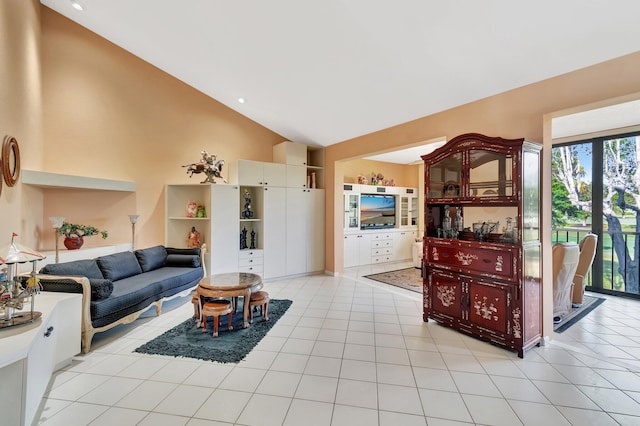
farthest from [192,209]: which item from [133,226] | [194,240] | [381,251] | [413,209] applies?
[413,209]

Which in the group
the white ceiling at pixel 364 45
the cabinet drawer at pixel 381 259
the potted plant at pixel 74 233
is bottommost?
the cabinet drawer at pixel 381 259

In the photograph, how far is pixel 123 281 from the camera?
11.6ft

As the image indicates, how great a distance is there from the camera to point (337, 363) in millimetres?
2484

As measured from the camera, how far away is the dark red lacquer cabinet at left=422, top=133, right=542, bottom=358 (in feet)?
8.71

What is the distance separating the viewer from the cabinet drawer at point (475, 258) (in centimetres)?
269

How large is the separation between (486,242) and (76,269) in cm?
439

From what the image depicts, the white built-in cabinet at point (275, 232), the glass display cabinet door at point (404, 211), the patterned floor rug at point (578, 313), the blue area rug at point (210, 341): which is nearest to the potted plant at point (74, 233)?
the blue area rug at point (210, 341)

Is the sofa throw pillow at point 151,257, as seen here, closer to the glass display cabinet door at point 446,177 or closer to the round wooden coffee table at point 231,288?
the round wooden coffee table at point 231,288

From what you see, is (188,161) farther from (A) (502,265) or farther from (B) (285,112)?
(A) (502,265)

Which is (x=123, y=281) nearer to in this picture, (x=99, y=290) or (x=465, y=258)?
(x=99, y=290)

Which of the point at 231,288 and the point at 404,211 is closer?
the point at 231,288

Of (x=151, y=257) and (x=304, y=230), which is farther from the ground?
(x=304, y=230)

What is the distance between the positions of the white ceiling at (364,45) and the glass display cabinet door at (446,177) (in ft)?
2.61

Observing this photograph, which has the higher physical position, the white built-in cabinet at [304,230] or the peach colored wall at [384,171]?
the peach colored wall at [384,171]
